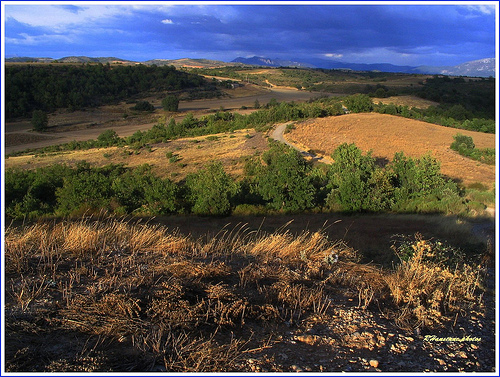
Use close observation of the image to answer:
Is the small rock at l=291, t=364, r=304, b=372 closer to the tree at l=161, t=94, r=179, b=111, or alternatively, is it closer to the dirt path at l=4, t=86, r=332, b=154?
the dirt path at l=4, t=86, r=332, b=154

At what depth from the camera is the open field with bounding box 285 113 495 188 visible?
24622 mm

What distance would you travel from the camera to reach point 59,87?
60281 mm

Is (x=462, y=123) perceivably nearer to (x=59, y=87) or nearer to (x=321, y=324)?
(x=321, y=324)

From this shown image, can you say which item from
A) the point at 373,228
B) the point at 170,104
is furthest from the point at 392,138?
the point at 170,104

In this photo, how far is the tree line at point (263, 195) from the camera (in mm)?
15258

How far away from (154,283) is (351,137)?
109 ft

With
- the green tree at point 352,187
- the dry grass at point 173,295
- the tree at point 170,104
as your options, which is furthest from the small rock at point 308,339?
the tree at point 170,104

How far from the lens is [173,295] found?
3.24 m

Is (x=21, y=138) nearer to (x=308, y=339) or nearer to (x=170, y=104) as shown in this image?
(x=170, y=104)

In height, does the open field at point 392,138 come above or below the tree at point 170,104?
below

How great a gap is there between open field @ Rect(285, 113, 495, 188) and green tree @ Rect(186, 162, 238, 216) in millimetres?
12227

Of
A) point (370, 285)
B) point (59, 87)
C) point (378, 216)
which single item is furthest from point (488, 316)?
point (59, 87)

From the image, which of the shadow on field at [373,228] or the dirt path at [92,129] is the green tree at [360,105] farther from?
the shadow on field at [373,228]

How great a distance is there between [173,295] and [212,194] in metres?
12.3
